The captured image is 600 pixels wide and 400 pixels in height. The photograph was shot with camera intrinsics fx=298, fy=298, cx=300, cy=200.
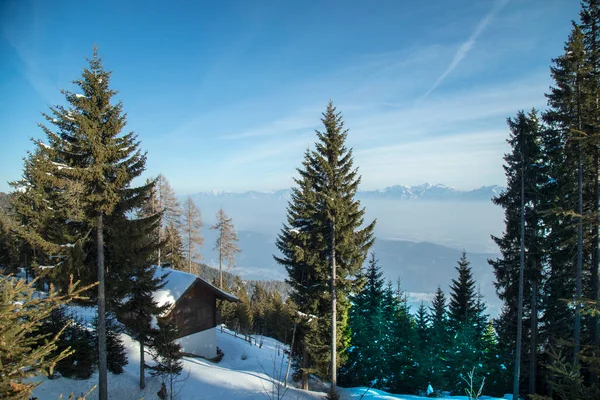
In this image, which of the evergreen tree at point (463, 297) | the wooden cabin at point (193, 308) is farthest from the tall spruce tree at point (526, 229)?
the wooden cabin at point (193, 308)

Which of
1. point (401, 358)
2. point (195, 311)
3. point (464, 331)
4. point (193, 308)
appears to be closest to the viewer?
point (464, 331)

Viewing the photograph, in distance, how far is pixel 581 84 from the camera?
12352 mm

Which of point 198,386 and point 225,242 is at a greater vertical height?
point 225,242

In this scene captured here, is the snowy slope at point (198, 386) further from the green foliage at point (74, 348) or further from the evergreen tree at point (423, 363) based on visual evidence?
the evergreen tree at point (423, 363)

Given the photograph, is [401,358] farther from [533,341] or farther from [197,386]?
[197,386]

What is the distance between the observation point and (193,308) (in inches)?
879

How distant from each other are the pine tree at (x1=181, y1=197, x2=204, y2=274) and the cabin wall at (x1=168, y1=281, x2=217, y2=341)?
46.3 feet

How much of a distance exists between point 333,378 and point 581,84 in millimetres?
17992

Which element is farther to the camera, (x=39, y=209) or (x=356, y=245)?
(x=39, y=209)

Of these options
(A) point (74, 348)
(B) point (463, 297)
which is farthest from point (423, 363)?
(A) point (74, 348)

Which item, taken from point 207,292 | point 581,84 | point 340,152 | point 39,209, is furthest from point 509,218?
point 39,209

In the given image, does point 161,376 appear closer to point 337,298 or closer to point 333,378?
point 333,378

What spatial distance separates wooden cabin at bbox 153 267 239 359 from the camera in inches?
821

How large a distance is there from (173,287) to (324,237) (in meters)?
12.1
